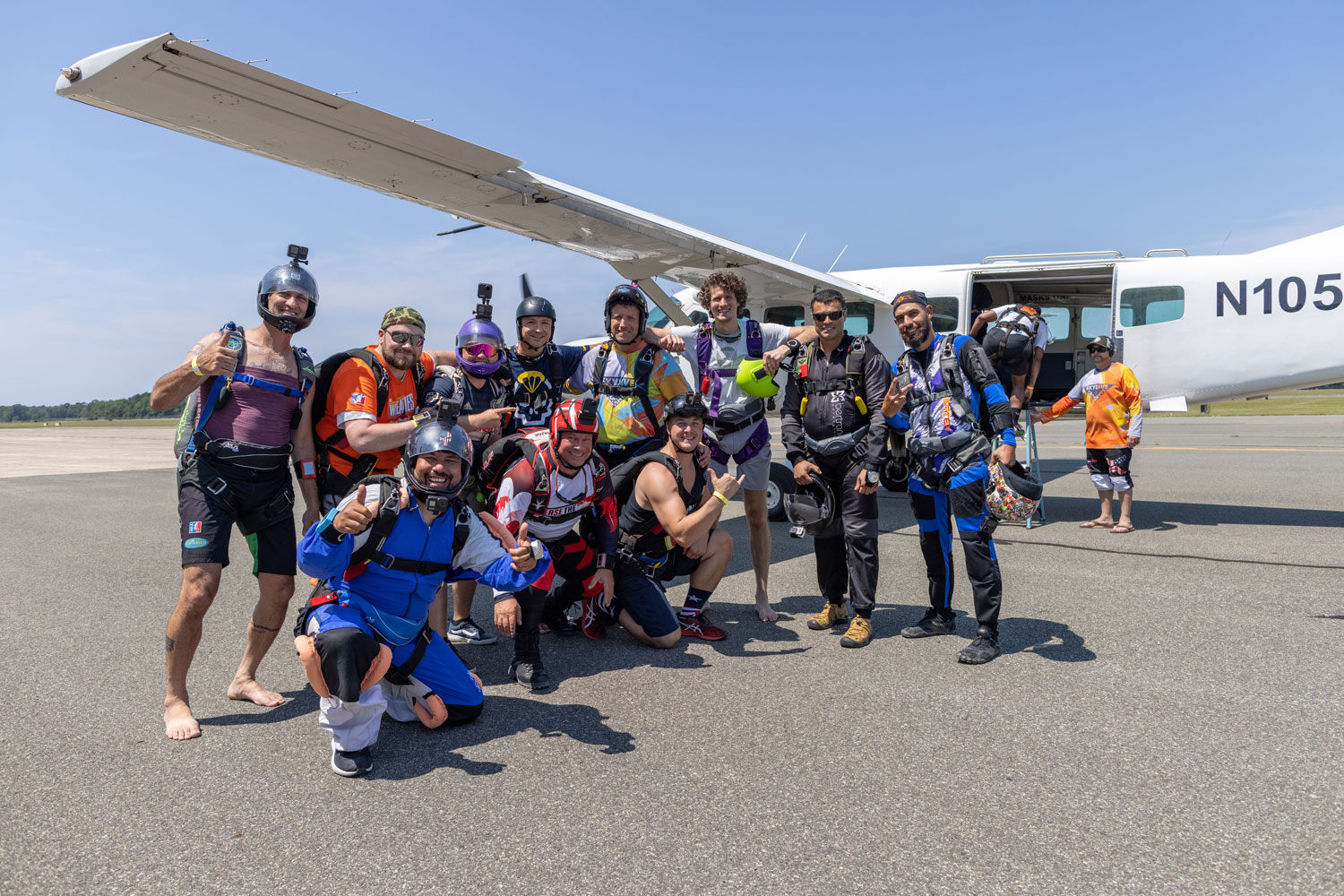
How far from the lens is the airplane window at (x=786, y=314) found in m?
13.2

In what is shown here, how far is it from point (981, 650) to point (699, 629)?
172 cm

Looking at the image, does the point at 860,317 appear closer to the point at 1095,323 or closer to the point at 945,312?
the point at 945,312

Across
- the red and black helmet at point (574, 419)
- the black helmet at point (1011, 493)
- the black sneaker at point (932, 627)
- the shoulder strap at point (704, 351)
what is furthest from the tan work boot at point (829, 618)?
the red and black helmet at point (574, 419)

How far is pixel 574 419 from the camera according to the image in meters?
4.67

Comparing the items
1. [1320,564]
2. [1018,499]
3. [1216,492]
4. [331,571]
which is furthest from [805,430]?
[1216,492]

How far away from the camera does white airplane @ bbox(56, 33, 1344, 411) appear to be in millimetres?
6559

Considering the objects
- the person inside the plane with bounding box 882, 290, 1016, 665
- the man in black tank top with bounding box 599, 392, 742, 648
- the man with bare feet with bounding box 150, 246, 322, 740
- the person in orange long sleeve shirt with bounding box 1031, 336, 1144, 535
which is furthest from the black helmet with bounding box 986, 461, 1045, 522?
the person in orange long sleeve shirt with bounding box 1031, 336, 1144, 535

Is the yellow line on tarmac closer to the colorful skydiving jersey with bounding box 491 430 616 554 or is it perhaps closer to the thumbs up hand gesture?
the colorful skydiving jersey with bounding box 491 430 616 554

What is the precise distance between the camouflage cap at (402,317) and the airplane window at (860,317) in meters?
8.91

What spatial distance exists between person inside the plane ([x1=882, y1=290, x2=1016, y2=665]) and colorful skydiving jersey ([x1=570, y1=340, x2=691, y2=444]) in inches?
59.1

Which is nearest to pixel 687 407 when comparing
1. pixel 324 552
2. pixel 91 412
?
pixel 324 552

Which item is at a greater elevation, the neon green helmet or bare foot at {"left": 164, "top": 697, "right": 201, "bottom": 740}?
the neon green helmet

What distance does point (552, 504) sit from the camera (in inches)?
193

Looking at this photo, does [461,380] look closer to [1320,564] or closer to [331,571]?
[331,571]
